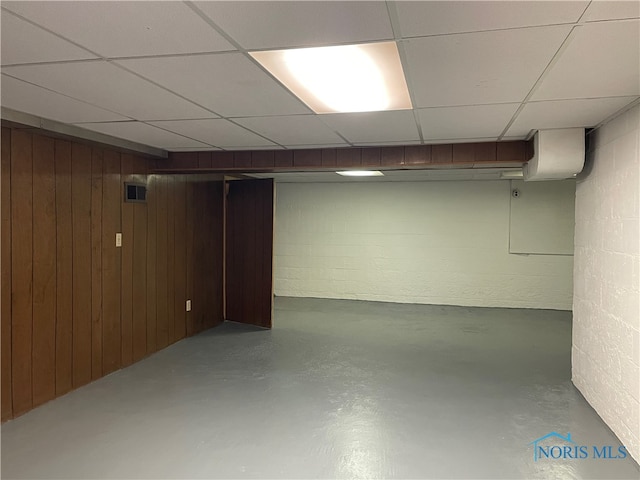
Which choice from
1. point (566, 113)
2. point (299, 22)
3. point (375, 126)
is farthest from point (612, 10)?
point (375, 126)

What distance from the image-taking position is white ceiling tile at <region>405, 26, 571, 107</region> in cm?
160

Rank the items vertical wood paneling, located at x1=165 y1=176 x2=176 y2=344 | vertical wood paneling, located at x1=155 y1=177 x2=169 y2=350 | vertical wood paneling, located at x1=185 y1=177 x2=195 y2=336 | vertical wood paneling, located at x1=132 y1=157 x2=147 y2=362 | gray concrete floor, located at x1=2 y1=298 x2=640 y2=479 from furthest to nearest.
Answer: vertical wood paneling, located at x1=185 y1=177 x2=195 y2=336 < vertical wood paneling, located at x1=165 y1=176 x2=176 y2=344 < vertical wood paneling, located at x1=155 y1=177 x2=169 y2=350 < vertical wood paneling, located at x1=132 y1=157 x2=147 y2=362 < gray concrete floor, located at x1=2 y1=298 x2=640 y2=479

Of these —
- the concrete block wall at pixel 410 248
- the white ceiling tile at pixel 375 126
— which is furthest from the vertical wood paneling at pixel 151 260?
the concrete block wall at pixel 410 248

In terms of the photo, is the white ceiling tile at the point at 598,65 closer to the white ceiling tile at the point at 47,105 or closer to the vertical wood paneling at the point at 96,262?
the white ceiling tile at the point at 47,105

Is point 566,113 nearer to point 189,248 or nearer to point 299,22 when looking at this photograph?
point 299,22

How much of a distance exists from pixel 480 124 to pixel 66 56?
245 centimetres

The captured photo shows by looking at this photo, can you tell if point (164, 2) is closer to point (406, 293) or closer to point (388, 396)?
point (388, 396)

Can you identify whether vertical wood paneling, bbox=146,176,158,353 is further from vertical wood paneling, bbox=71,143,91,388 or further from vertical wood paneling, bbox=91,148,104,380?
vertical wood paneling, bbox=71,143,91,388

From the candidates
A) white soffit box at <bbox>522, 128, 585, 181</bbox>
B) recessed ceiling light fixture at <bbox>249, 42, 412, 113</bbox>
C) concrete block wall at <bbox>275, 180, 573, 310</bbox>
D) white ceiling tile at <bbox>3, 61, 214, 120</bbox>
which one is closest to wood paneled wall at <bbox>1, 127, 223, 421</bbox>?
white ceiling tile at <bbox>3, 61, 214, 120</bbox>

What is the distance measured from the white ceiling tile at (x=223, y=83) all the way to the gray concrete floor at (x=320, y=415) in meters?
2.05

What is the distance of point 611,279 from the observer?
2.84 meters

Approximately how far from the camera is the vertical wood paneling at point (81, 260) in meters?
3.42

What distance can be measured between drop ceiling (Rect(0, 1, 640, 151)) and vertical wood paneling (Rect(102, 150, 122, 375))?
736mm

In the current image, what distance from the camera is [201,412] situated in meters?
3.09
